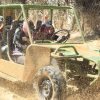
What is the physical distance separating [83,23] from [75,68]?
40.8ft

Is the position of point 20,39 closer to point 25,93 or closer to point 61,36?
point 61,36

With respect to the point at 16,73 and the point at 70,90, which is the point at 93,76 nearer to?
the point at 70,90

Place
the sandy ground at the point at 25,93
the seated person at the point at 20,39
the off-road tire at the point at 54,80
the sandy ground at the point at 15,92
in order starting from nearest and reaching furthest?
the off-road tire at the point at 54,80
the sandy ground at the point at 25,93
the seated person at the point at 20,39
the sandy ground at the point at 15,92

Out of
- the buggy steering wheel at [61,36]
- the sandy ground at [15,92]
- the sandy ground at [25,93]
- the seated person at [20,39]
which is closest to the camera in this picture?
the sandy ground at [25,93]

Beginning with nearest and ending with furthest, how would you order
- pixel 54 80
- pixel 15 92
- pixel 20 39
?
Result: pixel 54 80, pixel 20 39, pixel 15 92

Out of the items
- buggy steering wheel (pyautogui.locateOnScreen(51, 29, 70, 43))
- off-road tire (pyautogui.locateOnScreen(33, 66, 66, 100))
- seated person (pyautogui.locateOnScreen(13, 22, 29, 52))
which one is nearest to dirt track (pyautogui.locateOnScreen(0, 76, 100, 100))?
off-road tire (pyautogui.locateOnScreen(33, 66, 66, 100))

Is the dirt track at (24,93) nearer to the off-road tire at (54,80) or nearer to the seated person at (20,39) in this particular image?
the off-road tire at (54,80)

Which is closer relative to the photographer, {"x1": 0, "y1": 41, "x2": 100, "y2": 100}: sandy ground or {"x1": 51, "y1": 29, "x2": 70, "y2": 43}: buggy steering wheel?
{"x1": 0, "y1": 41, "x2": 100, "y2": 100}: sandy ground

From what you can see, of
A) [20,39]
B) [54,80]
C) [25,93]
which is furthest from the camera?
[25,93]

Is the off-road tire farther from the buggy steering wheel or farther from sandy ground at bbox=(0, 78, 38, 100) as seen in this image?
the buggy steering wheel

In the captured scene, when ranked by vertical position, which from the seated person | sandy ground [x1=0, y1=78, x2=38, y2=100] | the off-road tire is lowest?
sandy ground [x1=0, y1=78, x2=38, y2=100]

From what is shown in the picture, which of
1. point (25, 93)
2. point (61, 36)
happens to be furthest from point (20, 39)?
point (25, 93)

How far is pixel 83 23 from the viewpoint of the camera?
19078mm

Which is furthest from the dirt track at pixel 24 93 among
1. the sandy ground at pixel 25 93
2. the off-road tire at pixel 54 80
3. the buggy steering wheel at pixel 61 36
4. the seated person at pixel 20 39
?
the buggy steering wheel at pixel 61 36
